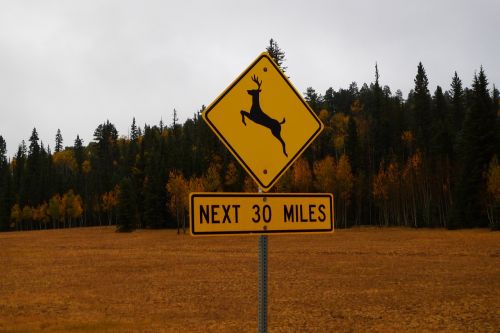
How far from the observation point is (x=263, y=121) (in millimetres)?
3398

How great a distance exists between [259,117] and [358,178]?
7592cm

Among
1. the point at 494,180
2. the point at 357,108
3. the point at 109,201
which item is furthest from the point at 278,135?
the point at 357,108

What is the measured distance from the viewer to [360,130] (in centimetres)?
10600

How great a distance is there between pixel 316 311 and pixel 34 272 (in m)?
18.4

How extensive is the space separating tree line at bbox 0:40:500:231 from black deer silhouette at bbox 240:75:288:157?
1993 inches

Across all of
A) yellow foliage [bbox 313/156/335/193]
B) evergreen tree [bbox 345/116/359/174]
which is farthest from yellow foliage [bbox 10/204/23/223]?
evergreen tree [bbox 345/116/359/174]

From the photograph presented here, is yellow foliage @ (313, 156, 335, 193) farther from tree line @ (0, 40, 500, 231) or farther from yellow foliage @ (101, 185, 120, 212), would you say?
yellow foliage @ (101, 185, 120, 212)

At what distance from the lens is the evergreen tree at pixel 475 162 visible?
52.7 metres

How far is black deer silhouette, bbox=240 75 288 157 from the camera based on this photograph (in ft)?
11.1

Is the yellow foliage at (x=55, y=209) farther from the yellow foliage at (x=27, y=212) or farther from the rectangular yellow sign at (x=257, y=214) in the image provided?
the rectangular yellow sign at (x=257, y=214)

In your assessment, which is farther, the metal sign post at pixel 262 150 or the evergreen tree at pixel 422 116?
the evergreen tree at pixel 422 116

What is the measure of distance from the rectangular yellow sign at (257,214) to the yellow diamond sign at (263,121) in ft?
0.56

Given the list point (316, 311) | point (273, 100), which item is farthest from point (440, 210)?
point (273, 100)

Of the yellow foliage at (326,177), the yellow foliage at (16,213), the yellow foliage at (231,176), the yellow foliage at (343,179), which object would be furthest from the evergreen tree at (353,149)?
the yellow foliage at (16,213)
